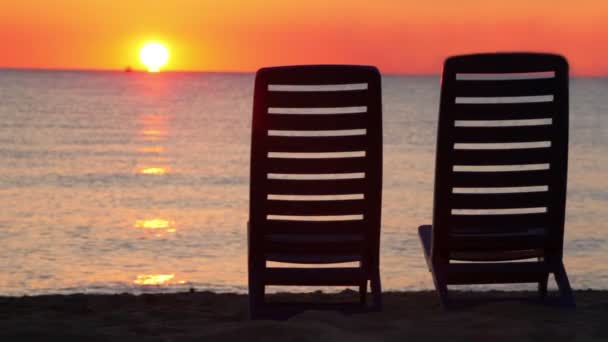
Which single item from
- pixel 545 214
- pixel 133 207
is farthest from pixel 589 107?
pixel 545 214

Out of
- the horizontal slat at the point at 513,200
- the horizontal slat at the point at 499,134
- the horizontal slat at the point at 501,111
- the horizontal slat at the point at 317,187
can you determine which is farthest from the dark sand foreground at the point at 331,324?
the horizontal slat at the point at 501,111

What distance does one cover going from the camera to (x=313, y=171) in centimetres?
541

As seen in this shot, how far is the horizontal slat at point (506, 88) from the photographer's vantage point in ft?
17.7

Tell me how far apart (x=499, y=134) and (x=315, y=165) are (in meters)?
0.94

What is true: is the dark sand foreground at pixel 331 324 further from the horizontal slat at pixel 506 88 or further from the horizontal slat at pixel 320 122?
the horizontal slat at pixel 506 88

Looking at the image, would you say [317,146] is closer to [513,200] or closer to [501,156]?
[501,156]

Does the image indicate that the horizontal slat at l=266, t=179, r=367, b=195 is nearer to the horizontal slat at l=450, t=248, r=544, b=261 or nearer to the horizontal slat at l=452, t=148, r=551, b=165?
the horizontal slat at l=452, t=148, r=551, b=165

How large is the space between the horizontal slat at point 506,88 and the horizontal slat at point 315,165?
609 mm

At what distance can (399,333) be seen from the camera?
4.88 m

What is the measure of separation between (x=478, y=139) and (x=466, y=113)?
16 cm

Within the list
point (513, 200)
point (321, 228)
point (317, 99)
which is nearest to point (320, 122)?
point (317, 99)

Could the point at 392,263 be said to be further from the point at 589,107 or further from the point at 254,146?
the point at 589,107

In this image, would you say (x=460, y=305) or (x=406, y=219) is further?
(x=406, y=219)

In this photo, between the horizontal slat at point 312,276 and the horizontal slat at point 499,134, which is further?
the horizontal slat at point 312,276
